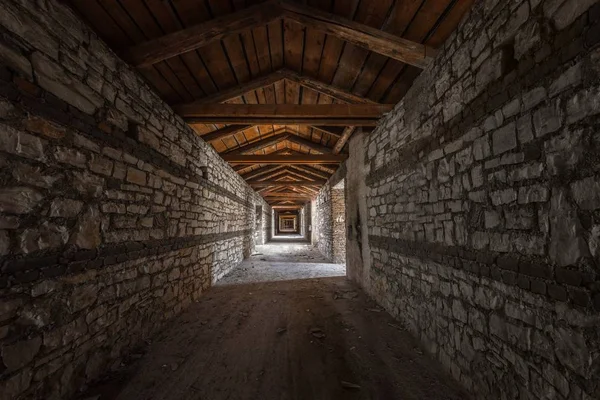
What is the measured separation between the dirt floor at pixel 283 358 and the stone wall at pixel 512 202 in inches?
→ 16.8

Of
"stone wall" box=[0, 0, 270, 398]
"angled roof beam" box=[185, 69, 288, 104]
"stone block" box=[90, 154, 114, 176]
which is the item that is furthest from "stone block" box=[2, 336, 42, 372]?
"angled roof beam" box=[185, 69, 288, 104]

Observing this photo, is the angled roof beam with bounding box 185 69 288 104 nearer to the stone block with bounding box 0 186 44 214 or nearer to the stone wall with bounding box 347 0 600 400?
the stone wall with bounding box 347 0 600 400

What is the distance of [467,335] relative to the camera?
233 cm

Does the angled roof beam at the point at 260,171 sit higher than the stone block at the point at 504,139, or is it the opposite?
the angled roof beam at the point at 260,171

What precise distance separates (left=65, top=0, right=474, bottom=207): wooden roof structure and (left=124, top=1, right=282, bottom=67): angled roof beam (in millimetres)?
10

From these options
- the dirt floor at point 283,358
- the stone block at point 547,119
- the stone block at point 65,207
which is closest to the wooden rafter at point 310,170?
the dirt floor at point 283,358

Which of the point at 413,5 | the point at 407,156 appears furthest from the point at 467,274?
the point at 413,5

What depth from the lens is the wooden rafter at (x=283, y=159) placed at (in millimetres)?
6930

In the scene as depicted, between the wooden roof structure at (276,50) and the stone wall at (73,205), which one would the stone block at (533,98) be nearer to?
the wooden roof structure at (276,50)

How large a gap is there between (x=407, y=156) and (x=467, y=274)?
1.76 meters

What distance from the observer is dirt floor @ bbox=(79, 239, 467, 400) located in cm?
229

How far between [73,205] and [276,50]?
3146mm

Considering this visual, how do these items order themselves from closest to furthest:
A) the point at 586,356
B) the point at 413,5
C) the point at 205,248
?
the point at 586,356 < the point at 413,5 < the point at 205,248

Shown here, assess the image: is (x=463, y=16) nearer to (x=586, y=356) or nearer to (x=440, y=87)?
(x=440, y=87)
